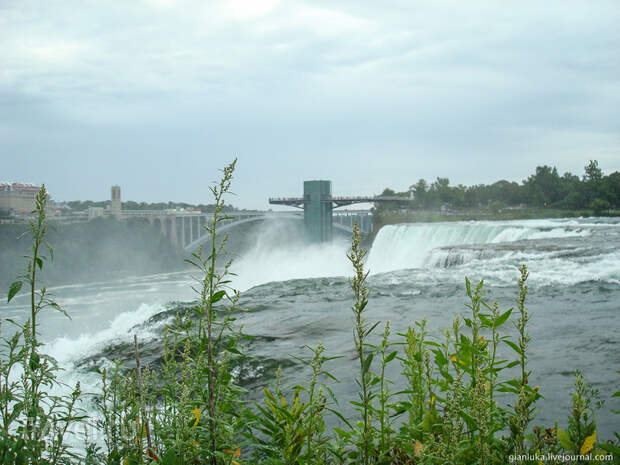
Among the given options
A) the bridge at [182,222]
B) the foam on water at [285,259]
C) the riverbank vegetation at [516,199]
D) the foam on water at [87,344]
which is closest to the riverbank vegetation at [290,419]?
the foam on water at [87,344]

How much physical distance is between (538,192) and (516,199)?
3610 mm

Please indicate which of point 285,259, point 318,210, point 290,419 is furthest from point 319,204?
point 290,419

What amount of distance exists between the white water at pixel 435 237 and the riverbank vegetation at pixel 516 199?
80.1 ft

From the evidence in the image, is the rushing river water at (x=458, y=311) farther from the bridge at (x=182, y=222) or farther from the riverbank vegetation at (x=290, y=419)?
the bridge at (x=182, y=222)

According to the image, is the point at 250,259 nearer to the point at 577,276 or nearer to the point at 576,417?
the point at 577,276

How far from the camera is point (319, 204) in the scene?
56.8m

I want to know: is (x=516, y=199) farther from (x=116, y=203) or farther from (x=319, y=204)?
(x=116, y=203)

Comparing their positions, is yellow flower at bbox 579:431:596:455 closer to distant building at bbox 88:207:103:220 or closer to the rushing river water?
the rushing river water

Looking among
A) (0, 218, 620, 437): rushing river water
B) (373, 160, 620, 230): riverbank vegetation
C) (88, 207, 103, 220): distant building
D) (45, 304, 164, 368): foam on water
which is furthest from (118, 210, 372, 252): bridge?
(45, 304, 164, 368): foam on water

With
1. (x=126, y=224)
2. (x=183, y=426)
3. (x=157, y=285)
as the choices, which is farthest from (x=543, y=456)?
(x=126, y=224)

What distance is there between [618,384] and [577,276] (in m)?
8.06

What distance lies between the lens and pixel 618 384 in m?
5.13

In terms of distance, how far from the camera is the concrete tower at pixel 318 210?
5544 centimetres

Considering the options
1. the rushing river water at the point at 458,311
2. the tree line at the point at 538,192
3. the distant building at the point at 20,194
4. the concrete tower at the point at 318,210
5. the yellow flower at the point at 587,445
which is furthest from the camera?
the concrete tower at the point at 318,210
